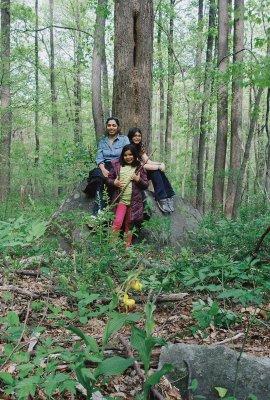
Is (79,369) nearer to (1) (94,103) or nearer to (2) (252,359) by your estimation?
(2) (252,359)

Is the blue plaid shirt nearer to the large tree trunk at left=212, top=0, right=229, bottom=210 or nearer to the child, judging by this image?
the child

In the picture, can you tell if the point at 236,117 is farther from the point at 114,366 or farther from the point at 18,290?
the point at 114,366

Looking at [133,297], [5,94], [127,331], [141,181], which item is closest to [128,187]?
[141,181]

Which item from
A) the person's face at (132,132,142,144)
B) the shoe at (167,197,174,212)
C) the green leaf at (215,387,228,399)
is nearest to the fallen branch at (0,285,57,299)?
the green leaf at (215,387,228,399)

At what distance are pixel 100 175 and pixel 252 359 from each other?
16.2 feet

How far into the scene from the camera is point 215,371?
91.5 inches

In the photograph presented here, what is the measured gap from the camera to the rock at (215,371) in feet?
7.40

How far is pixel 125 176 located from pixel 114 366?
4.87 metres

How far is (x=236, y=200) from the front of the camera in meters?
10.8

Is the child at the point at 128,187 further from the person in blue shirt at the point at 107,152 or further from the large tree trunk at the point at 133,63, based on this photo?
the large tree trunk at the point at 133,63

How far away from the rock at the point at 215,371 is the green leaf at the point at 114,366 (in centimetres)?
76

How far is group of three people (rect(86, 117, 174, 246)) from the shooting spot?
20.3 feet

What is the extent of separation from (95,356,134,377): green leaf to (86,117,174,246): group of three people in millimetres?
4374

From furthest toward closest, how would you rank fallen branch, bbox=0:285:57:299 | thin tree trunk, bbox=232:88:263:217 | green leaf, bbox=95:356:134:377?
thin tree trunk, bbox=232:88:263:217
fallen branch, bbox=0:285:57:299
green leaf, bbox=95:356:134:377
